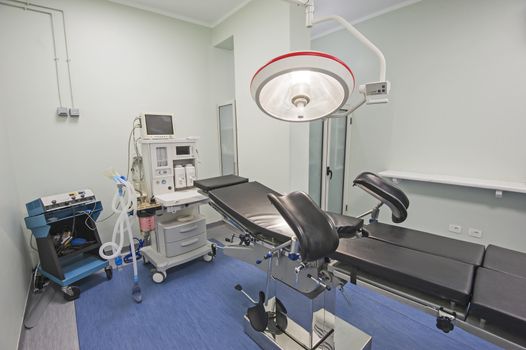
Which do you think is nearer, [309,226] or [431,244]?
[309,226]

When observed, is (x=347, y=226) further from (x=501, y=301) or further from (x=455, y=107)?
(x=455, y=107)

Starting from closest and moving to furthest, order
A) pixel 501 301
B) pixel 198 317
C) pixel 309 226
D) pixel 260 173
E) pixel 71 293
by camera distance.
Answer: pixel 501 301 < pixel 309 226 < pixel 198 317 < pixel 71 293 < pixel 260 173

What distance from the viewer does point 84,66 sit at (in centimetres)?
263

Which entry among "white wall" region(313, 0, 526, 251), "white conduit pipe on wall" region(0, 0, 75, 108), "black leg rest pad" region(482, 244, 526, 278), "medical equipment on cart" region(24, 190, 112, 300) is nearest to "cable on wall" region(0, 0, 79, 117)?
"white conduit pipe on wall" region(0, 0, 75, 108)

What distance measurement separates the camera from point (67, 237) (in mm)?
2395

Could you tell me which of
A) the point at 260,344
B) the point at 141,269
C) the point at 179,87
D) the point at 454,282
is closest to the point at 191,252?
the point at 141,269

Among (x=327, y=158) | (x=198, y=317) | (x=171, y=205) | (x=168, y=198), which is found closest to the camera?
(x=198, y=317)

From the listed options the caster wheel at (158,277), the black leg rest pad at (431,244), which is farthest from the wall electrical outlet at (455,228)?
the caster wheel at (158,277)

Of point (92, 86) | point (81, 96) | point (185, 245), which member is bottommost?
point (185, 245)

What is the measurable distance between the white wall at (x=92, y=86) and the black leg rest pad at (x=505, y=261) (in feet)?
10.7

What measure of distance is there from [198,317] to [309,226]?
1.44 m

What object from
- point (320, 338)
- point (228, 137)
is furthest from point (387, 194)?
point (228, 137)

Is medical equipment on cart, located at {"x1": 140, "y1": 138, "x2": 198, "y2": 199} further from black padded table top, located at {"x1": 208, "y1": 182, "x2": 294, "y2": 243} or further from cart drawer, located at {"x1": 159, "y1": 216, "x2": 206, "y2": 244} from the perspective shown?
black padded table top, located at {"x1": 208, "y1": 182, "x2": 294, "y2": 243}

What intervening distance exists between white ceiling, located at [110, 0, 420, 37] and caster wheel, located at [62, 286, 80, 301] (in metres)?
2.95
